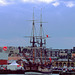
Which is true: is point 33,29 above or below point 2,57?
above

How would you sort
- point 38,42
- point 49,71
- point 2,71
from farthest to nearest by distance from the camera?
1. point 38,42
2. point 2,71
3. point 49,71

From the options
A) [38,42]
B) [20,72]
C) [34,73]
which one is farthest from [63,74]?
[38,42]

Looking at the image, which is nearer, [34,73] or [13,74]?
[34,73]

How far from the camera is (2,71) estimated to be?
136000 millimetres

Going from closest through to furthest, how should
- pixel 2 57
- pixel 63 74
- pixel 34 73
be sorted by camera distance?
pixel 63 74
pixel 34 73
pixel 2 57

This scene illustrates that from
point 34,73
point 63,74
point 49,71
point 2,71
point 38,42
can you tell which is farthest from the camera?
point 38,42

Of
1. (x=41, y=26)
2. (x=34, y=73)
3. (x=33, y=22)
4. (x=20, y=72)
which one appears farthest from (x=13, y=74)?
(x=41, y=26)

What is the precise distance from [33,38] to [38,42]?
50.9 feet

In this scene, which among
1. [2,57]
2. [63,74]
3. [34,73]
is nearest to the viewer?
[63,74]

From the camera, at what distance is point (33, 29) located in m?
142

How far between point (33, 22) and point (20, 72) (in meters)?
22.7

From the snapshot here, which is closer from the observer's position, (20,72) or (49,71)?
(49,71)

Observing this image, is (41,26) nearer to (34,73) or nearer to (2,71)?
(2,71)

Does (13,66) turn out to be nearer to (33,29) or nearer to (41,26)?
(33,29)
